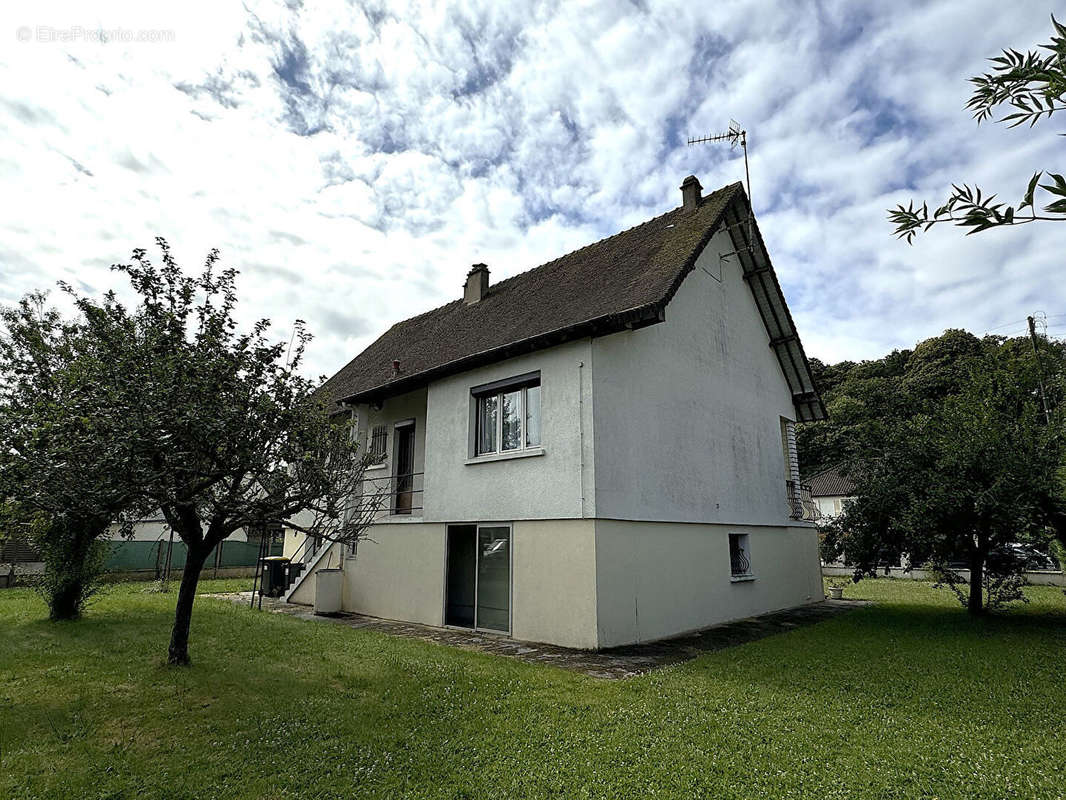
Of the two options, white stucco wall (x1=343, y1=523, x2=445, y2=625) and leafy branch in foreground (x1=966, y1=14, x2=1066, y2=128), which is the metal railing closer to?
white stucco wall (x1=343, y1=523, x2=445, y2=625)

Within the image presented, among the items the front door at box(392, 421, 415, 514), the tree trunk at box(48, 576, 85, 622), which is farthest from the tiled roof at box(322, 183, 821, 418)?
the tree trunk at box(48, 576, 85, 622)

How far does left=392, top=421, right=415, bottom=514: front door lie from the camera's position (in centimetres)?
1564

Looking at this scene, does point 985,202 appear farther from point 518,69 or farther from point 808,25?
point 518,69

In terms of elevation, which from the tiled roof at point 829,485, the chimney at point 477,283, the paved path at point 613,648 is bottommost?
the paved path at point 613,648

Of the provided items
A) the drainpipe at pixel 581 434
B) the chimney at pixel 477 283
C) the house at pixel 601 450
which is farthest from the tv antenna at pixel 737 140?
the chimney at pixel 477 283

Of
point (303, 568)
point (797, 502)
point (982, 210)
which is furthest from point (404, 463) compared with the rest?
point (982, 210)

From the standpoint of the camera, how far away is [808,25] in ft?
26.2

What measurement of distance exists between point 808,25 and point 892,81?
244 cm

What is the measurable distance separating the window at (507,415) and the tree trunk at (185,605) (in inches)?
226

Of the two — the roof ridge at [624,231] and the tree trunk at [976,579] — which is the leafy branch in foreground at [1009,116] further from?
the tree trunk at [976,579]

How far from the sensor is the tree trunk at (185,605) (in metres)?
7.77

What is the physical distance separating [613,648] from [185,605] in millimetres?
6593

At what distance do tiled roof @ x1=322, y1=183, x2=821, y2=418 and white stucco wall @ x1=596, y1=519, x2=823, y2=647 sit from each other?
150 inches

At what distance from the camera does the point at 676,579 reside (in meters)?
11.7
